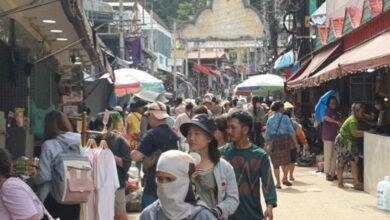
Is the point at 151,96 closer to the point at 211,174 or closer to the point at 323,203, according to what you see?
→ the point at 323,203

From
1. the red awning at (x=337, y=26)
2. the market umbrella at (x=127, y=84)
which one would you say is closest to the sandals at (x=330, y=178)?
the red awning at (x=337, y=26)

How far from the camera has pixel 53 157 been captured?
260 inches

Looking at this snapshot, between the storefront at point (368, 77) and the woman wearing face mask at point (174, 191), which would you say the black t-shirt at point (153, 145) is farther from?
the storefront at point (368, 77)

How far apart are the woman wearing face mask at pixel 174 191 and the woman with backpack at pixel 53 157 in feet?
9.72

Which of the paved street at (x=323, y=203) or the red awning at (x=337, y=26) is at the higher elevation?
the red awning at (x=337, y=26)

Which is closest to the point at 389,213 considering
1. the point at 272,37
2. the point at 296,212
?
the point at 296,212

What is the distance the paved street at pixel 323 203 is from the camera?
1076cm

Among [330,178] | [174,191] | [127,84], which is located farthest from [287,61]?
[174,191]

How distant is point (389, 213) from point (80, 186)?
5.80 m

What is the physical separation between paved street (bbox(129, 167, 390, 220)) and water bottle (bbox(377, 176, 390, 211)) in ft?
0.36

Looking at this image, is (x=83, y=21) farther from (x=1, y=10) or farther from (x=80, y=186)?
(x=80, y=186)

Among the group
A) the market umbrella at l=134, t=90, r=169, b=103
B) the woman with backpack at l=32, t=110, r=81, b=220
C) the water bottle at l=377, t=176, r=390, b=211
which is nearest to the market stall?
the water bottle at l=377, t=176, r=390, b=211

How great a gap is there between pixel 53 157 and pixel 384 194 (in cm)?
588

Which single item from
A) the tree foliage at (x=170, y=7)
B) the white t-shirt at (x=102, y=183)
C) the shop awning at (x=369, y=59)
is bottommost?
the white t-shirt at (x=102, y=183)
